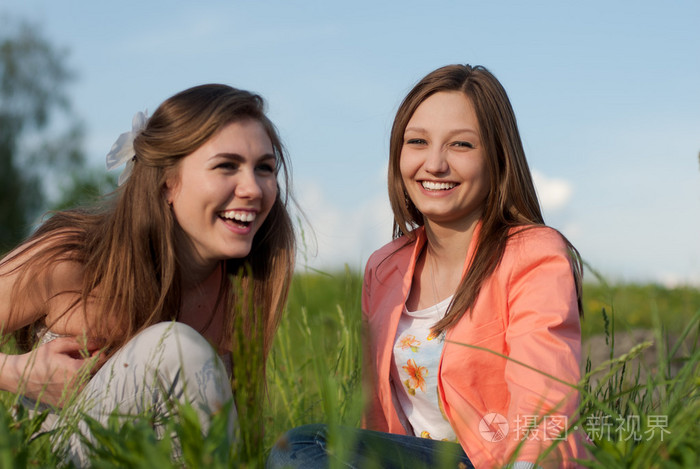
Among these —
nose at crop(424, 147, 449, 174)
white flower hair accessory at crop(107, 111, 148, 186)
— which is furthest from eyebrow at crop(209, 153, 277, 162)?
nose at crop(424, 147, 449, 174)

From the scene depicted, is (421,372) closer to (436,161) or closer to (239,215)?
(436,161)

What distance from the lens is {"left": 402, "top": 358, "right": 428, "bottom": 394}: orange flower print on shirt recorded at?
8.56 feet

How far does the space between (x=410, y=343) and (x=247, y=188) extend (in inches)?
34.5

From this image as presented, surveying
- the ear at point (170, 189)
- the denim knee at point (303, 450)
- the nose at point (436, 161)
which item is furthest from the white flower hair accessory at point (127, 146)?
the denim knee at point (303, 450)

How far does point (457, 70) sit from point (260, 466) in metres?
1.83

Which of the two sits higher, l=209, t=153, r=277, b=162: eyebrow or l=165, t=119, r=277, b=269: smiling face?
l=209, t=153, r=277, b=162: eyebrow

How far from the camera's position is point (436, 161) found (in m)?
2.57

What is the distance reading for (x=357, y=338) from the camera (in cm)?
302

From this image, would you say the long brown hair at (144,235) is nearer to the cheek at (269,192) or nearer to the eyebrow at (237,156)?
the eyebrow at (237,156)

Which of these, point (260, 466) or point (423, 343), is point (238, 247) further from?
point (260, 466)

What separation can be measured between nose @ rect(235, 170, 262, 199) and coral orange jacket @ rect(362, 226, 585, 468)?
0.74 m

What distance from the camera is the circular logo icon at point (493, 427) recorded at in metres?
2.34

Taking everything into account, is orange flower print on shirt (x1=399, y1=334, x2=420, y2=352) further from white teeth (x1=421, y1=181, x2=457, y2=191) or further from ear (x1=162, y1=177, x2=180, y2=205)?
ear (x1=162, y1=177, x2=180, y2=205)

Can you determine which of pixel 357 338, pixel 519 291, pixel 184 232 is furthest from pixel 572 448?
pixel 184 232
